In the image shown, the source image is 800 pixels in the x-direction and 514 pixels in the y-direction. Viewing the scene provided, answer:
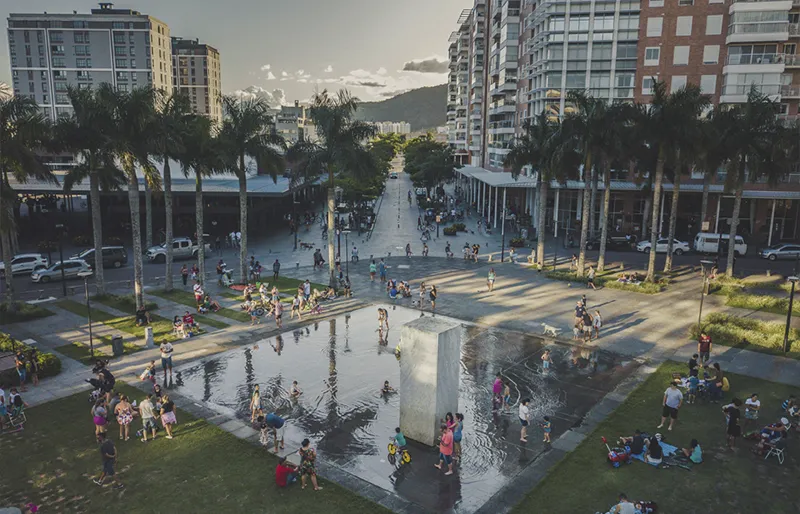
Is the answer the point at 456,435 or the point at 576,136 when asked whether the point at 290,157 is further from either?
the point at 456,435

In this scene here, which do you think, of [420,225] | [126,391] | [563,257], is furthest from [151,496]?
[420,225]

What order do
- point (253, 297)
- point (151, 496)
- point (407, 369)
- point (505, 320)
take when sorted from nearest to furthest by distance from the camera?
point (151, 496) → point (407, 369) → point (505, 320) → point (253, 297)

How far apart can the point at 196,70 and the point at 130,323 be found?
166m

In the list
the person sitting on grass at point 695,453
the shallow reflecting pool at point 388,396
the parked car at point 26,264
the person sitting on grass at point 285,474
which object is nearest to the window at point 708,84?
the shallow reflecting pool at point 388,396

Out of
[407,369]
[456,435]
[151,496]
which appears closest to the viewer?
[151,496]

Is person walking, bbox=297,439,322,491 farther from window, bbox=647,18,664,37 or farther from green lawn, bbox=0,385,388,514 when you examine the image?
window, bbox=647,18,664,37

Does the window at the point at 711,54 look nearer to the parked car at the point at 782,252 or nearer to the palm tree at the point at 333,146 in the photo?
the parked car at the point at 782,252

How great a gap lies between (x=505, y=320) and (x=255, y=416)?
54.8ft

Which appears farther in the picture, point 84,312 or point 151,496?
point 84,312

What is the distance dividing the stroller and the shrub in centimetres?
2172

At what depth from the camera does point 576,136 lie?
39000mm

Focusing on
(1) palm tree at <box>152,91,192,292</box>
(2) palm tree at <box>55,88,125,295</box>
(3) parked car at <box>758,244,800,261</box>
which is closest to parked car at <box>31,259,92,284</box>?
(1) palm tree at <box>152,91,192,292</box>

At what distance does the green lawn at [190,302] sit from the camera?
103 feet

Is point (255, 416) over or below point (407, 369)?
below
